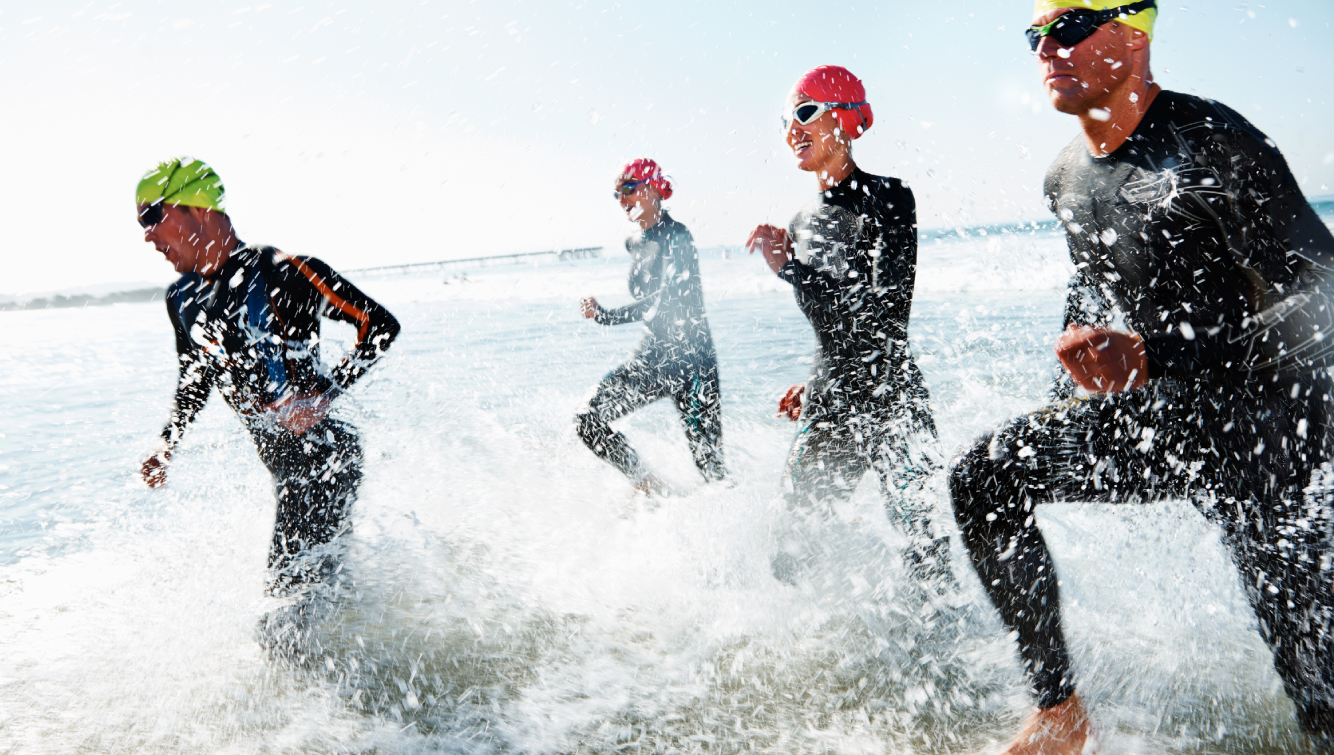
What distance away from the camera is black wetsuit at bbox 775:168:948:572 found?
9.02 feet

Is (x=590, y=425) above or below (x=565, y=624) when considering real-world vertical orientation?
above

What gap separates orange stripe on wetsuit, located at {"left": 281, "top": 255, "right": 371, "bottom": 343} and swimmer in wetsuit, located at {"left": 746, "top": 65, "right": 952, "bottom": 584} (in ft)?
4.84

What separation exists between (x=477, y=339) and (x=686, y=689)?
35.2ft

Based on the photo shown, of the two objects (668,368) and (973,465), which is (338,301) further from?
(973,465)

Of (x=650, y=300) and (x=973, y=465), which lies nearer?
(x=973, y=465)

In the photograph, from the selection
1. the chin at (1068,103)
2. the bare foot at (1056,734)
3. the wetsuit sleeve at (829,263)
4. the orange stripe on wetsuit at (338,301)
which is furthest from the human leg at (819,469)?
the orange stripe on wetsuit at (338,301)

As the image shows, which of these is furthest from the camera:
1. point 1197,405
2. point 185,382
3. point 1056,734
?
point 185,382

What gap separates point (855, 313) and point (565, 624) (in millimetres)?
1704

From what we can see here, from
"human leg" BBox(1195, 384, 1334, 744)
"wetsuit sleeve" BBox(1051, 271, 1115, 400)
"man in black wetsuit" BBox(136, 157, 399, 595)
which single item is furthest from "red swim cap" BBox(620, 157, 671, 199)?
"human leg" BBox(1195, 384, 1334, 744)

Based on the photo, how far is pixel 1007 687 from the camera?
2439 mm

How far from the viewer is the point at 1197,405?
174cm

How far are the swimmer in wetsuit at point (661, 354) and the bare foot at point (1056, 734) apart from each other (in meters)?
2.38

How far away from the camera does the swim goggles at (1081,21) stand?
1812mm

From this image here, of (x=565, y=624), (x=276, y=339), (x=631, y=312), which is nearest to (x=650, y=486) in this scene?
(x=631, y=312)
